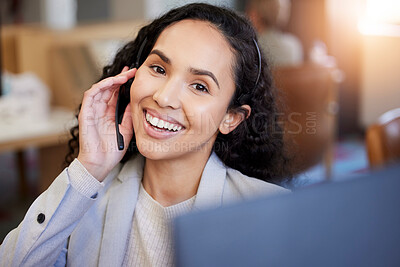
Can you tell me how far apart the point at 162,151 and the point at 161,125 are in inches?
2.0

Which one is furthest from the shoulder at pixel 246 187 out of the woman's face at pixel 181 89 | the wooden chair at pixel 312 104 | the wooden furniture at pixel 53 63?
the wooden furniture at pixel 53 63

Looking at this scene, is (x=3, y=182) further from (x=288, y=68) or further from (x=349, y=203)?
(x=349, y=203)

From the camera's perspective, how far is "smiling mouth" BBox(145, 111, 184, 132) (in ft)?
2.92

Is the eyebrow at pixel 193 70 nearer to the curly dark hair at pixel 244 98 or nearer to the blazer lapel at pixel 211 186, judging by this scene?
the curly dark hair at pixel 244 98

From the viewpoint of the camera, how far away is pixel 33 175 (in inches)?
141

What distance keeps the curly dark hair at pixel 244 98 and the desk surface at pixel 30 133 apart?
1.07 metres

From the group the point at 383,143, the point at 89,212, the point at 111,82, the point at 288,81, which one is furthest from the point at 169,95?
the point at 288,81

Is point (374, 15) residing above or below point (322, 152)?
above

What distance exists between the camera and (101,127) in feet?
3.32

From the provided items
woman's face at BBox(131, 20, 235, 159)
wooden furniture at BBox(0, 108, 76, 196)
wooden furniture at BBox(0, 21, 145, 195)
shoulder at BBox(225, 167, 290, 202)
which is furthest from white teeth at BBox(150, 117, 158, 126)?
wooden furniture at BBox(0, 21, 145, 195)

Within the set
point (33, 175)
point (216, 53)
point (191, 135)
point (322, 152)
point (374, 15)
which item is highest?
point (216, 53)

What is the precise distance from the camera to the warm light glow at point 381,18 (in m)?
4.12

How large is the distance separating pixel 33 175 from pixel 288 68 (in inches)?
83.4

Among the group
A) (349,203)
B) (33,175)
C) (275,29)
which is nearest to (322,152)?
(275,29)
